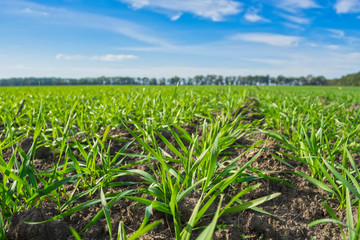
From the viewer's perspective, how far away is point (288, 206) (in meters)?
1.47

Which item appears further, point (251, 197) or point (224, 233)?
point (251, 197)

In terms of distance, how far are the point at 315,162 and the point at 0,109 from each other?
149 inches

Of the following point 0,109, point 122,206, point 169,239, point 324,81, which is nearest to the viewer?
point 169,239

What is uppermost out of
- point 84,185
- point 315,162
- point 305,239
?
point 315,162

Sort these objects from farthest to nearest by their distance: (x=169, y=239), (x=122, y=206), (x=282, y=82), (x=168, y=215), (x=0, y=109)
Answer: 1. (x=282, y=82)
2. (x=0, y=109)
3. (x=122, y=206)
4. (x=168, y=215)
5. (x=169, y=239)

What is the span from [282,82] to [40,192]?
9635 centimetres

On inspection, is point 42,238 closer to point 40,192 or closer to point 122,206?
point 40,192

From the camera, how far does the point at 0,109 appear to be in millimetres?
3379

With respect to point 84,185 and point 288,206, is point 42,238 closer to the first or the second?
point 84,185

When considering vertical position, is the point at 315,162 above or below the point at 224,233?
above

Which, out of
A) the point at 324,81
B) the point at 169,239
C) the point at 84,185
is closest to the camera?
the point at 169,239

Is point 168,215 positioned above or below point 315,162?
below

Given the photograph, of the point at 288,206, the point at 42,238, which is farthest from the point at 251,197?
the point at 42,238

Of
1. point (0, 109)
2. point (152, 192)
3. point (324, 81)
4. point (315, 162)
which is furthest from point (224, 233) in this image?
point (324, 81)
